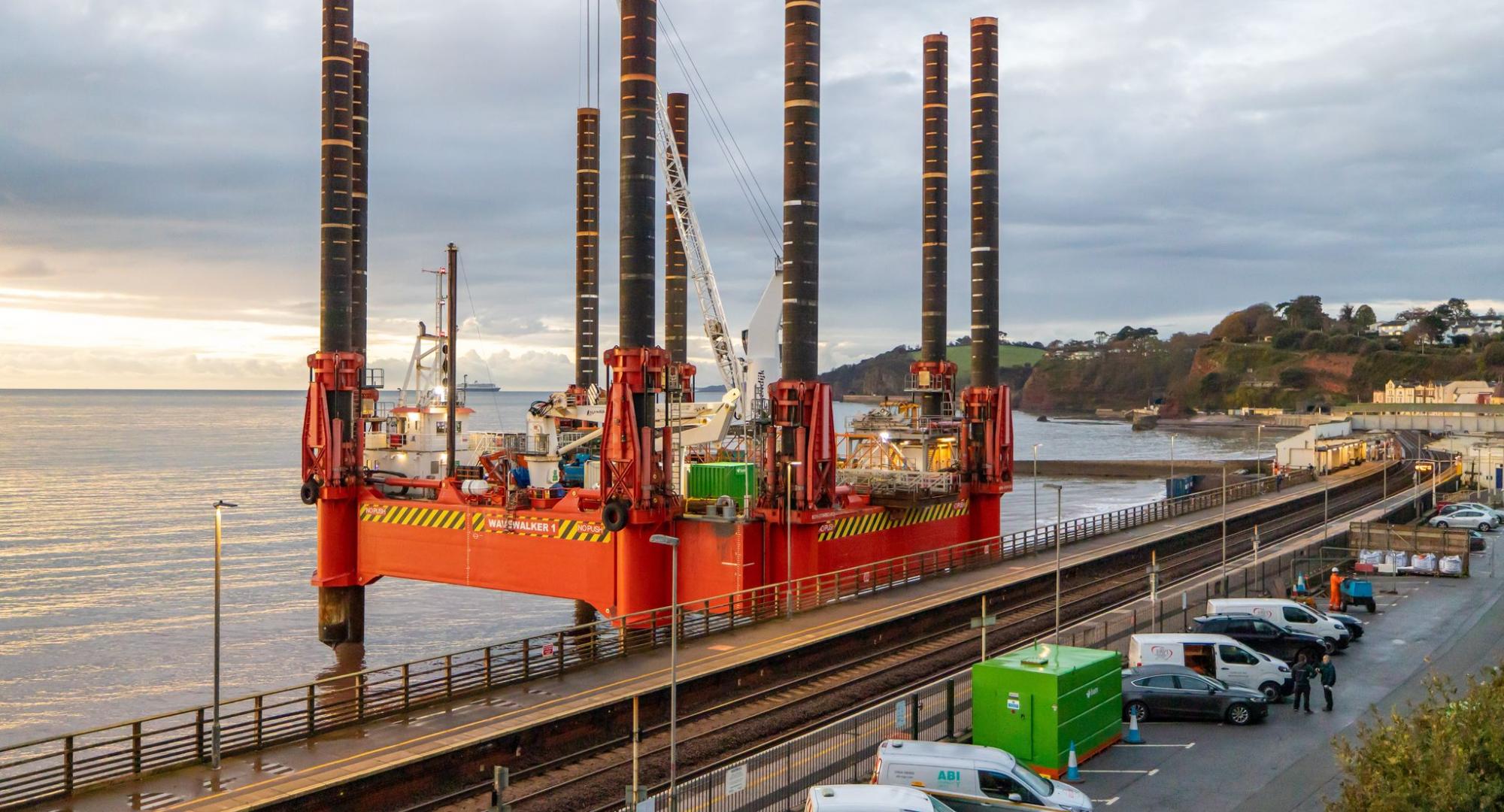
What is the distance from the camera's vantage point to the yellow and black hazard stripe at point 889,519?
43750mm

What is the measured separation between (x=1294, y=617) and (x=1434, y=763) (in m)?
22.3

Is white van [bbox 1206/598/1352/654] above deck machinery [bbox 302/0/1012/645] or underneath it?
underneath

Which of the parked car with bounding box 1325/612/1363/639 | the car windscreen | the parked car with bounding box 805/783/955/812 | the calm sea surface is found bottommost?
the calm sea surface

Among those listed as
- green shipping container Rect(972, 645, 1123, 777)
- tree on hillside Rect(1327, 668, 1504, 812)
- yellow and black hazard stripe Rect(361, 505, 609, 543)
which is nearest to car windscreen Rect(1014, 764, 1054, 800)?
green shipping container Rect(972, 645, 1123, 777)

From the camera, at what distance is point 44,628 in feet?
193

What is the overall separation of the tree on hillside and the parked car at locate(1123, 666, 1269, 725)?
37.6 feet

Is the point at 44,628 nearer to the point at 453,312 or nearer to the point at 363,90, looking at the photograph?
the point at 453,312

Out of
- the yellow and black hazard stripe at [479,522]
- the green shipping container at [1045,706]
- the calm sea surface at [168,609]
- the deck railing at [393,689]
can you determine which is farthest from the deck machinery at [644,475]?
the green shipping container at [1045,706]

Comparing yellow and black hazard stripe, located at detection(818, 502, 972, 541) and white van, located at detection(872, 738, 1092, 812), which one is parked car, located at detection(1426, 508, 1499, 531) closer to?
yellow and black hazard stripe, located at detection(818, 502, 972, 541)

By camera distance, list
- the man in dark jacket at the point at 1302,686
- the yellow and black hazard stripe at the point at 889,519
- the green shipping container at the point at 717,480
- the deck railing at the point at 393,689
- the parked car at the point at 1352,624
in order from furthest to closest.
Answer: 1. the yellow and black hazard stripe at the point at 889,519
2. the green shipping container at the point at 717,480
3. the parked car at the point at 1352,624
4. the man in dark jacket at the point at 1302,686
5. the deck railing at the point at 393,689

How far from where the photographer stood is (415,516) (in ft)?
152

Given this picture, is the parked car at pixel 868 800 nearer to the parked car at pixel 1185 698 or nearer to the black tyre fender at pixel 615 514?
the parked car at pixel 1185 698

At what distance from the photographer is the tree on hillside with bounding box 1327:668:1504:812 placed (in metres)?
13.8

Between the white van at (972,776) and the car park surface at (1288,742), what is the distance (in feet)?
6.45
